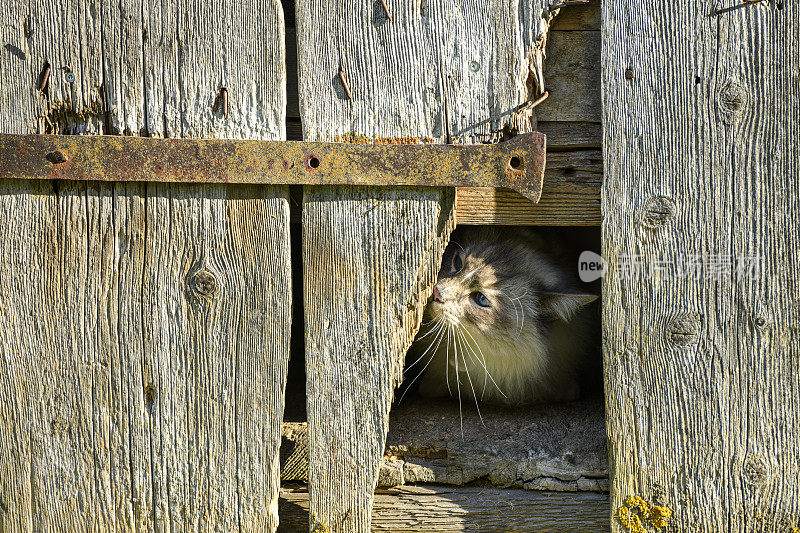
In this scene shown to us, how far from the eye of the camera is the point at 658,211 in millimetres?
2014

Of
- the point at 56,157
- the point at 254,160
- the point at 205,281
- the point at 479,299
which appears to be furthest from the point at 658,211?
the point at 56,157

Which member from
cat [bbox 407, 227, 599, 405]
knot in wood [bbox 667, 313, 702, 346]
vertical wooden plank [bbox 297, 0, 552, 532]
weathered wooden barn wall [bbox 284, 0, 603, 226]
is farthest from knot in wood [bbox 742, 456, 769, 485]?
vertical wooden plank [bbox 297, 0, 552, 532]

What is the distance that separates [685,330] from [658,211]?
0.36 m

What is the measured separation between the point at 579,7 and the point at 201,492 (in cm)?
193

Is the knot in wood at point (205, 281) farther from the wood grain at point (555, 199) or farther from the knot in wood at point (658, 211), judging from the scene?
the knot in wood at point (658, 211)

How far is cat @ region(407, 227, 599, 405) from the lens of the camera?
2857 millimetres

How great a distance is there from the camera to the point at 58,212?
2.03m

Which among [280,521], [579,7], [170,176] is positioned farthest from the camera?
[280,521]

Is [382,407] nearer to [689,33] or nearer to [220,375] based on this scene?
[220,375]

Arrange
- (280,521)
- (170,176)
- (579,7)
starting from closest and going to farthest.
A: 1. (170,176)
2. (579,7)
3. (280,521)

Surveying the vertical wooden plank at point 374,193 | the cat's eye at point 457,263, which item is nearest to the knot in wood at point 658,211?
the vertical wooden plank at point 374,193

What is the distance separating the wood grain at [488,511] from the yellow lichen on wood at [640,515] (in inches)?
6.9

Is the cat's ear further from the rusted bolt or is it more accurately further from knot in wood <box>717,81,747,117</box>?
the rusted bolt

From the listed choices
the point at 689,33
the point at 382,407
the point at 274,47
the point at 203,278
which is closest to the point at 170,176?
the point at 203,278
